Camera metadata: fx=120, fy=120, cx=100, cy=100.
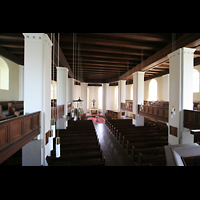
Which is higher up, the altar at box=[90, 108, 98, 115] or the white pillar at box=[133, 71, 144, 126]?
the white pillar at box=[133, 71, 144, 126]

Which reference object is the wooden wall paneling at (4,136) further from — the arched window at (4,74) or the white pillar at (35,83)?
the arched window at (4,74)

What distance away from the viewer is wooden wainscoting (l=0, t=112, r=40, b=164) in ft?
10.3

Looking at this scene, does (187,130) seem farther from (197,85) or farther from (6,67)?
(6,67)

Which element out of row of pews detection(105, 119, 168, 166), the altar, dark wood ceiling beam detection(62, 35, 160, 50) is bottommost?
row of pews detection(105, 119, 168, 166)

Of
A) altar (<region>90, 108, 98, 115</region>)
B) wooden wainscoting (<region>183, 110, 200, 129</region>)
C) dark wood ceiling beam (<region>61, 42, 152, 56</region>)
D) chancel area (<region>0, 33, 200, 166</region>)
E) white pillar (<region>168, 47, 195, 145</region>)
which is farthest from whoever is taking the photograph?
altar (<region>90, 108, 98, 115</region>)

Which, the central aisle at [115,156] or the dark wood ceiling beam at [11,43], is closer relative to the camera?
the central aisle at [115,156]

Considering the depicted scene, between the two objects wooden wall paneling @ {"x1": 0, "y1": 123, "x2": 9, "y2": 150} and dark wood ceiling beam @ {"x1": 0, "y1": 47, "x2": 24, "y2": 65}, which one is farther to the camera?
dark wood ceiling beam @ {"x1": 0, "y1": 47, "x2": 24, "y2": 65}

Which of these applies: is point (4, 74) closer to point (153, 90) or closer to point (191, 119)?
point (191, 119)

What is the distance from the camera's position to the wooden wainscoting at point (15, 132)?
3.14 m

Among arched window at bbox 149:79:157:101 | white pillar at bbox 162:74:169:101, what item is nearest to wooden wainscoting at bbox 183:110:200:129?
white pillar at bbox 162:74:169:101

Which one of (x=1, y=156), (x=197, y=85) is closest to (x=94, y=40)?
(x=1, y=156)

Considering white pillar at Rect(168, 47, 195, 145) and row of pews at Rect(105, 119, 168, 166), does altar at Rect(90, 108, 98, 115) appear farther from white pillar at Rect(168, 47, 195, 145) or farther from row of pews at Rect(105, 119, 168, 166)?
white pillar at Rect(168, 47, 195, 145)

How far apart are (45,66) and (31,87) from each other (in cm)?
106

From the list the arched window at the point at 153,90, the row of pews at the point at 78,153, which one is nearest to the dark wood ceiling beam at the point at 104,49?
the row of pews at the point at 78,153
